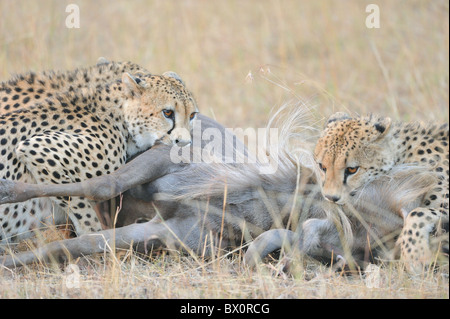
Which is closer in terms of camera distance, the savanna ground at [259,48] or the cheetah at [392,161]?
the cheetah at [392,161]

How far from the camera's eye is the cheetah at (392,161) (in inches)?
140

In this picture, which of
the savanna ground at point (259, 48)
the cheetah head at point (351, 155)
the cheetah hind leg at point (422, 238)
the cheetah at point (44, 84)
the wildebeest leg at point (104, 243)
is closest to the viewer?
the cheetah hind leg at point (422, 238)

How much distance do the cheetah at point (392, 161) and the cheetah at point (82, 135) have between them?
3.12 feet

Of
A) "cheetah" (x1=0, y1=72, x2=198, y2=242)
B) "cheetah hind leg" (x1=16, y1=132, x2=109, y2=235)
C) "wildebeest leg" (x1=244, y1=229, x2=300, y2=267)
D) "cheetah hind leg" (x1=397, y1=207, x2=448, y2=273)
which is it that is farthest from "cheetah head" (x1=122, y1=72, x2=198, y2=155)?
"cheetah hind leg" (x1=397, y1=207, x2=448, y2=273)

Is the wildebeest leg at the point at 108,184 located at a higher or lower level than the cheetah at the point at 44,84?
lower

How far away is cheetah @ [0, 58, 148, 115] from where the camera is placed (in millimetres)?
4273

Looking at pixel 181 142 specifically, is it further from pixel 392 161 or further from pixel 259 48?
pixel 259 48

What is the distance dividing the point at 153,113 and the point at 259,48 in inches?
173

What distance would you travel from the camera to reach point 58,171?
3.97 m

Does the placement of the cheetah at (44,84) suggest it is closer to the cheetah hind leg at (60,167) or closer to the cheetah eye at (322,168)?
the cheetah hind leg at (60,167)

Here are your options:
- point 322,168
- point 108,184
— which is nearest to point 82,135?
point 108,184

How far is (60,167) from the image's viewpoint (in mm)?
3977

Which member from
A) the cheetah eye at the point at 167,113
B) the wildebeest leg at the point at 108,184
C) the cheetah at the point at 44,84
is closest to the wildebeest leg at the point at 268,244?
the wildebeest leg at the point at 108,184

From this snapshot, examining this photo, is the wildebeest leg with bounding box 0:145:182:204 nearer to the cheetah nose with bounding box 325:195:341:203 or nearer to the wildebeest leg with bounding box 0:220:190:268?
the wildebeest leg with bounding box 0:220:190:268
